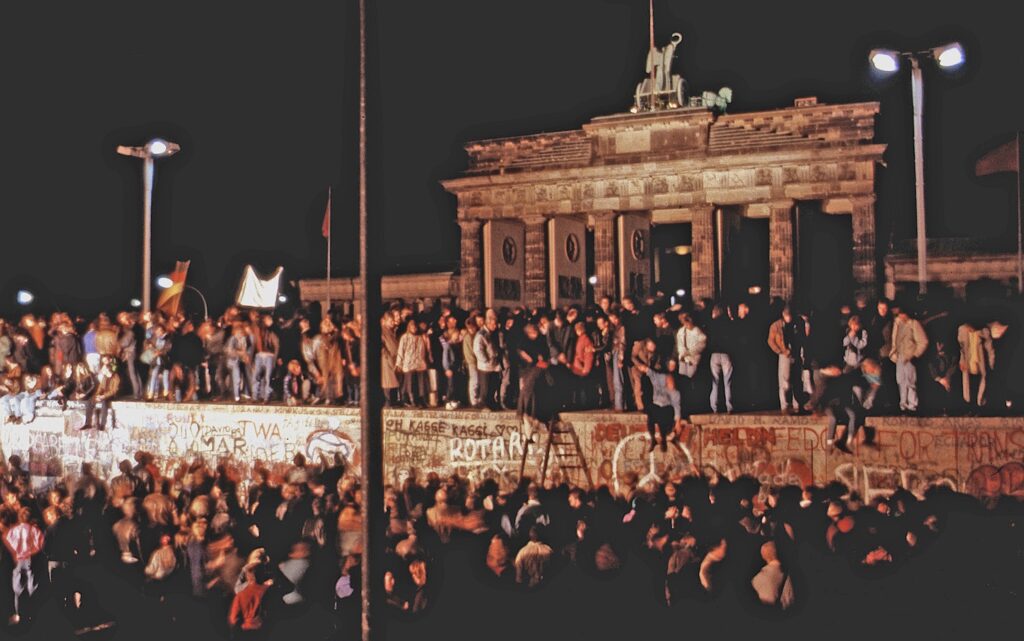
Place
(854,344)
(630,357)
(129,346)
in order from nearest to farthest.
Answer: (854,344) < (630,357) < (129,346)

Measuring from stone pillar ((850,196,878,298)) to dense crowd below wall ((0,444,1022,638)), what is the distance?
711 inches

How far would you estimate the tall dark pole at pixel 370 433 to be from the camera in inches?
536

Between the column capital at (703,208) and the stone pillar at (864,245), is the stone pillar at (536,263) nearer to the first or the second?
the column capital at (703,208)

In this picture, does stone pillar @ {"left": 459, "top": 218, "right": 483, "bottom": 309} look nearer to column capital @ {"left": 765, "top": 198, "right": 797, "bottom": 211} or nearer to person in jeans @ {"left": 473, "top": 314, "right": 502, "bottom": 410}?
column capital @ {"left": 765, "top": 198, "right": 797, "bottom": 211}

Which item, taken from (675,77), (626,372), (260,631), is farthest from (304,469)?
(675,77)

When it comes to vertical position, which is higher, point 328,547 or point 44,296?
point 44,296

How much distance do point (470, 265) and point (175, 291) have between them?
541 inches

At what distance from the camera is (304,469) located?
24297 millimetres

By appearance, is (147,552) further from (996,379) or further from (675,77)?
(675,77)

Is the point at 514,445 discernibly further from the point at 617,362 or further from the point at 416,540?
the point at 416,540

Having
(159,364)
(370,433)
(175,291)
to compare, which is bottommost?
(370,433)

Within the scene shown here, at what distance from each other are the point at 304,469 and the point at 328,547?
149 inches

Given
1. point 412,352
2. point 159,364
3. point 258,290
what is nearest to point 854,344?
point 412,352

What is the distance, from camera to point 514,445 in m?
23.0
